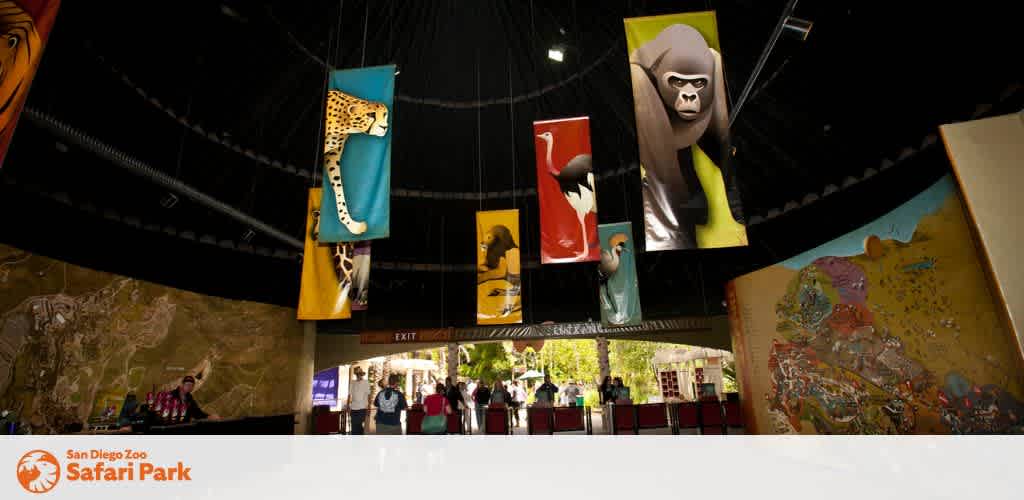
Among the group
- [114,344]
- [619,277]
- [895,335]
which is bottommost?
[895,335]

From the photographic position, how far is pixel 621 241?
1003 cm

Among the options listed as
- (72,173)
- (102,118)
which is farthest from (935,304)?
(72,173)

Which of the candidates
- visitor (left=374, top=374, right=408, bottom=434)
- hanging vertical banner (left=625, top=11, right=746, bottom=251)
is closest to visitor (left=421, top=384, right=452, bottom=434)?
visitor (left=374, top=374, right=408, bottom=434)

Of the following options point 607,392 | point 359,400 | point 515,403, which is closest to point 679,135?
point 607,392

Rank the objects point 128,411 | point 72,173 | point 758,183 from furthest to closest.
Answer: point 758,183, point 72,173, point 128,411

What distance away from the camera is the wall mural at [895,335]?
5.55 metres

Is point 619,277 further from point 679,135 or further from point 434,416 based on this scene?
point 679,135

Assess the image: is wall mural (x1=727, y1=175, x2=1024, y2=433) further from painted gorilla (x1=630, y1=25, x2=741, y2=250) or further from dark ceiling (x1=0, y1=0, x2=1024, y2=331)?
painted gorilla (x1=630, y1=25, x2=741, y2=250)

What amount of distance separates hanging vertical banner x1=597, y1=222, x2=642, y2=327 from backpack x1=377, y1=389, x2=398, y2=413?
16.0ft

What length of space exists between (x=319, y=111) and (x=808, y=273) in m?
10.3

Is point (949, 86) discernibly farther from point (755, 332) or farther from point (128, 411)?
point (128, 411)

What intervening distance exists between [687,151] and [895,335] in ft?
16.3

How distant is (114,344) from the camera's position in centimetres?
959

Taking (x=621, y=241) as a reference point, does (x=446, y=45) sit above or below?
above
